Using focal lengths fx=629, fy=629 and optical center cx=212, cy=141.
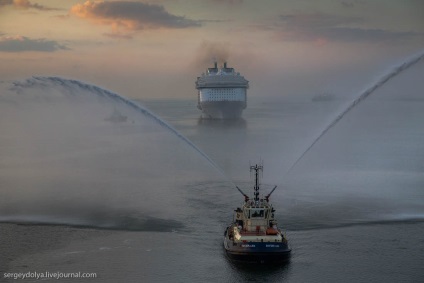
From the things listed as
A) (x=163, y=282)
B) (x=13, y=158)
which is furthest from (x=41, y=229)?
(x=13, y=158)

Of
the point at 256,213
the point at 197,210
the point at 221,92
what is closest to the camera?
the point at 256,213

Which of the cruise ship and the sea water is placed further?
the cruise ship

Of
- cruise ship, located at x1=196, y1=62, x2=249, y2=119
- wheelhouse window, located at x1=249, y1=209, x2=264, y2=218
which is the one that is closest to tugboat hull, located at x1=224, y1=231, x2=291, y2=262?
wheelhouse window, located at x1=249, y1=209, x2=264, y2=218

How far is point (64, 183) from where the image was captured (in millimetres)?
77625

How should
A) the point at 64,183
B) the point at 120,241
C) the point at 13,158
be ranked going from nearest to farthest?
the point at 120,241 < the point at 64,183 < the point at 13,158

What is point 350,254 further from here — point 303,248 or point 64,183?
point 64,183

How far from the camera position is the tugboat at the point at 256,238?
4634 centimetres

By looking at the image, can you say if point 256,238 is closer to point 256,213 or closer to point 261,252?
point 261,252

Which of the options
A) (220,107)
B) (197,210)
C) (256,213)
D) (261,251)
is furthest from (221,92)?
(261,251)

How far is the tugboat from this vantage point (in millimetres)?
46344

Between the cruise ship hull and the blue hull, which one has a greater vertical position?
the cruise ship hull

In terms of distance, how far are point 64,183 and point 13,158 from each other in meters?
30.0

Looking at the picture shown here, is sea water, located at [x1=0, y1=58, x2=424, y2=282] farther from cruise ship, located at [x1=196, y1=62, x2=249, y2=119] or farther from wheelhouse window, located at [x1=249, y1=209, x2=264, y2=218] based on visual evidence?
cruise ship, located at [x1=196, y1=62, x2=249, y2=119]

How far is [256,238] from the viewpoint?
47219mm
